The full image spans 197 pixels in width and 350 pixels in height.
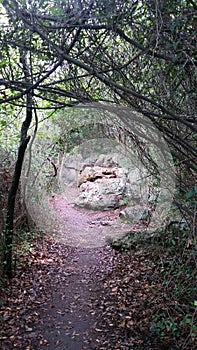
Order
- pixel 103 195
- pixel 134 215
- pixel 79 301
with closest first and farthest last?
1. pixel 79 301
2. pixel 134 215
3. pixel 103 195

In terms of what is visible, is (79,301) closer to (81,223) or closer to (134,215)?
(134,215)

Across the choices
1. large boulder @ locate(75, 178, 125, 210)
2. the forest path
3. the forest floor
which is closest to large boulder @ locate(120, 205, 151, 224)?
the forest path

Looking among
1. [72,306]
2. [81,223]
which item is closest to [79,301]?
[72,306]

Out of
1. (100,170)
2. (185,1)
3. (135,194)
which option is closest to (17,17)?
(185,1)

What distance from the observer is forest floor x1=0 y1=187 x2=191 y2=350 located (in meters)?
3.12

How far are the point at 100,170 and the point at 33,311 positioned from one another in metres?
8.68

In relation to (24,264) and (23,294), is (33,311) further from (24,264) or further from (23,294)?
(24,264)

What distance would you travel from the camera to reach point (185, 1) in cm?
205

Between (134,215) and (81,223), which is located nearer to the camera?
(134,215)

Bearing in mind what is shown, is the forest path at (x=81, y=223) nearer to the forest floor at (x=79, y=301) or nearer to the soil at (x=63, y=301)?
the soil at (x=63, y=301)

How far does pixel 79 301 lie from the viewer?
4004 mm

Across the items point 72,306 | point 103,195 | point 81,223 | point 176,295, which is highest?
point 103,195

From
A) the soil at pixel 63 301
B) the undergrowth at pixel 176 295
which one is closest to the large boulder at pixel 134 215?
the soil at pixel 63 301

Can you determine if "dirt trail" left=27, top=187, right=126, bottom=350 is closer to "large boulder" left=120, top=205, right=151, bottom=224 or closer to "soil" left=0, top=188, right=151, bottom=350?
"soil" left=0, top=188, right=151, bottom=350
